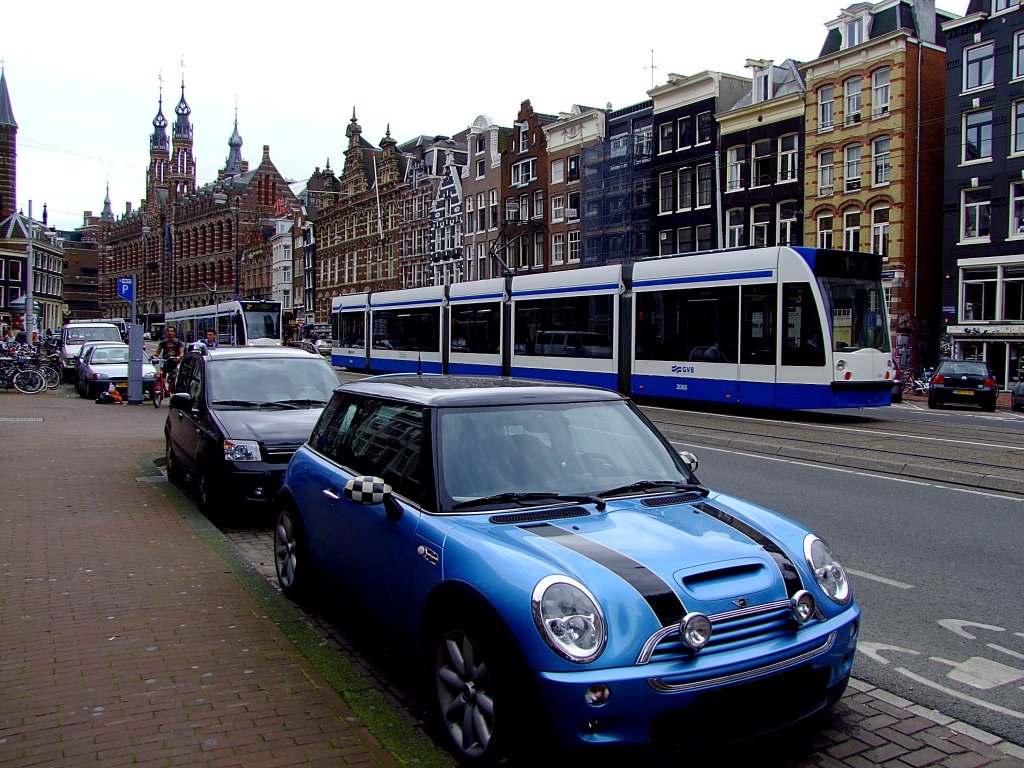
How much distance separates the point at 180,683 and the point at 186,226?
13267 centimetres

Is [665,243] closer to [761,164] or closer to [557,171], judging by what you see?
[761,164]

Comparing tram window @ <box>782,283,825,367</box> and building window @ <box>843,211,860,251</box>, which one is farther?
building window @ <box>843,211,860,251</box>

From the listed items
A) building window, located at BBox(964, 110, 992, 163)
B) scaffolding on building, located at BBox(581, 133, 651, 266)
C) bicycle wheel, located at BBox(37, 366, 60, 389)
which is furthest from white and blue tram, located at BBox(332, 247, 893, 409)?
scaffolding on building, located at BBox(581, 133, 651, 266)

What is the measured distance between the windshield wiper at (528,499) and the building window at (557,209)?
1998 inches

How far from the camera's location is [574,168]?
53.6m

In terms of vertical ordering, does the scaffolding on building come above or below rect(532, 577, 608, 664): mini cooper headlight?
above

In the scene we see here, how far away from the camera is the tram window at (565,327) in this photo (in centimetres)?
2164

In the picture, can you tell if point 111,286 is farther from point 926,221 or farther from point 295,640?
point 295,640

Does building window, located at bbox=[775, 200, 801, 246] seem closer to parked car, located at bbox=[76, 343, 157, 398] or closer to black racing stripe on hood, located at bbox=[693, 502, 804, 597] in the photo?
parked car, located at bbox=[76, 343, 157, 398]

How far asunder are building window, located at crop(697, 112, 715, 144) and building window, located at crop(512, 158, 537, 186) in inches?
572

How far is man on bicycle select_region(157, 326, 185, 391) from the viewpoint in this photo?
808 inches

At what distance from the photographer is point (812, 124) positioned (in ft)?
127

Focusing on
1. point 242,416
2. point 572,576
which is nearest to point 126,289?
point 242,416

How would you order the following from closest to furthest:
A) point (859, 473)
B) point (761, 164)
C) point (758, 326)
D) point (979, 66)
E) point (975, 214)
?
point (859, 473) → point (758, 326) → point (979, 66) → point (975, 214) → point (761, 164)
